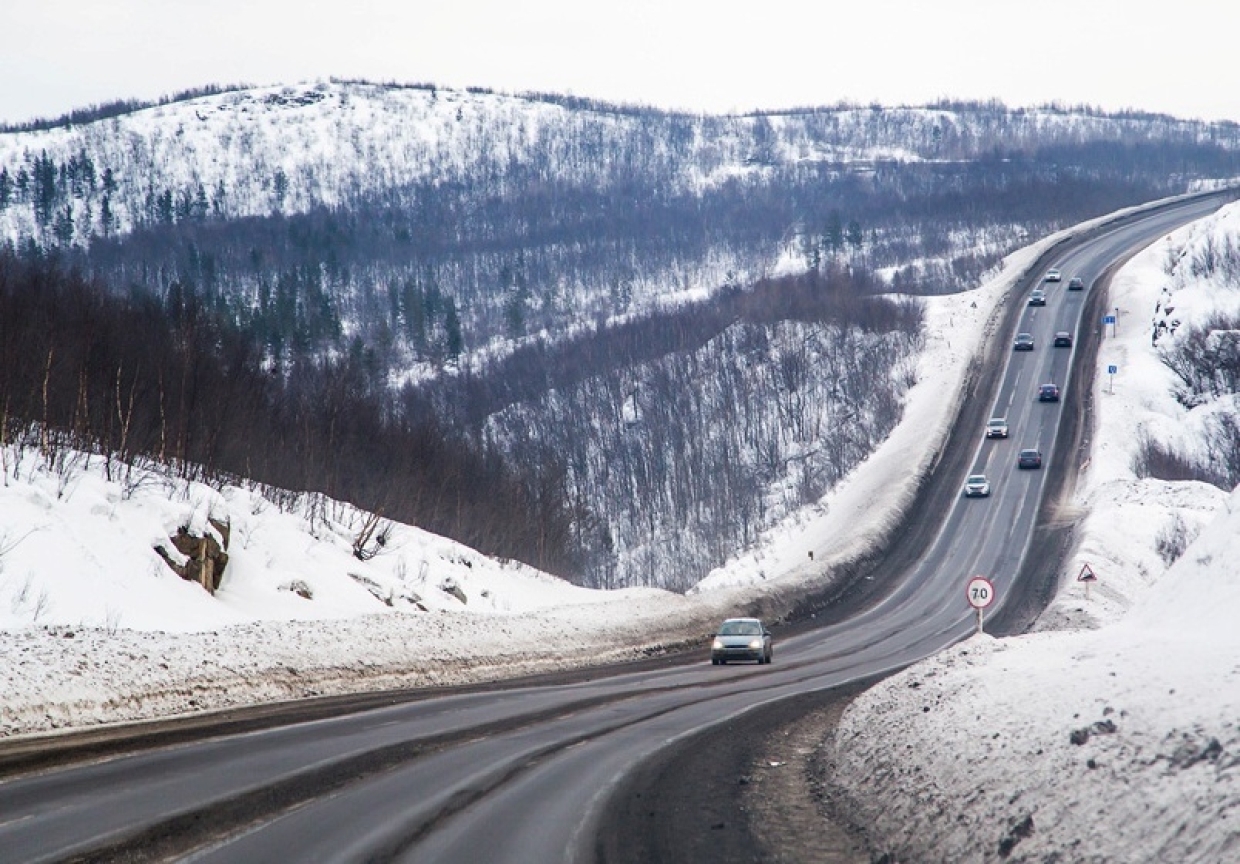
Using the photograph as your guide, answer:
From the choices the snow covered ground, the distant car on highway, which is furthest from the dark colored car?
the distant car on highway

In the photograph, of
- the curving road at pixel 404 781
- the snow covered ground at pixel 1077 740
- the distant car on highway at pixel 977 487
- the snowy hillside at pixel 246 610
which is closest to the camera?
the snow covered ground at pixel 1077 740

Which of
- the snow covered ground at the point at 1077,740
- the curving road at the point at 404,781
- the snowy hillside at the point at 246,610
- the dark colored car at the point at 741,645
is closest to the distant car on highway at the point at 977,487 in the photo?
the snowy hillside at the point at 246,610

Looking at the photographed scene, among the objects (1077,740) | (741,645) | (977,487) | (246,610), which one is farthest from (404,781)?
(977,487)

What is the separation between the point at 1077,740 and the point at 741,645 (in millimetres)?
24439

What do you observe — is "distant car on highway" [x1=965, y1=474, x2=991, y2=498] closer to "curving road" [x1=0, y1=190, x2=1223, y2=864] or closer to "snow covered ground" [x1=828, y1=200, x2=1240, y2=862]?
"curving road" [x1=0, y1=190, x2=1223, y2=864]

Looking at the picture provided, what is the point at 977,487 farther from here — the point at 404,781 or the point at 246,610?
the point at 404,781

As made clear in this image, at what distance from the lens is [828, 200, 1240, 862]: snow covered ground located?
8.04 metres

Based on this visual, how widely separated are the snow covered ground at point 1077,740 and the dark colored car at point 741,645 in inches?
611

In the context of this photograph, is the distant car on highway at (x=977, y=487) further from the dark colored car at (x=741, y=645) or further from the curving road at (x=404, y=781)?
the curving road at (x=404, y=781)

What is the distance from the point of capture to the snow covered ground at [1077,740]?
26.4 ft

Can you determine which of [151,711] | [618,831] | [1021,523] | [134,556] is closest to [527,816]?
[618,831]

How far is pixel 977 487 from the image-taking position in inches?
2896

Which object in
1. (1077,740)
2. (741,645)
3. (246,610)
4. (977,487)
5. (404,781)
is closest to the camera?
(1077,740)

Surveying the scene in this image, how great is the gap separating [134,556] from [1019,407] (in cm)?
8004
